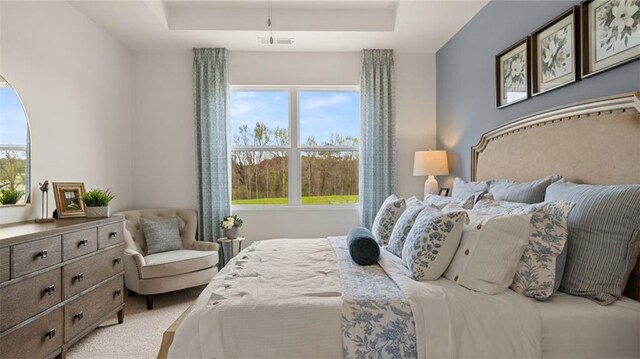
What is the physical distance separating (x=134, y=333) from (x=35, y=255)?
41.9 inches

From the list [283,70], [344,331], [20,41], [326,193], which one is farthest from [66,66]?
[344,331]

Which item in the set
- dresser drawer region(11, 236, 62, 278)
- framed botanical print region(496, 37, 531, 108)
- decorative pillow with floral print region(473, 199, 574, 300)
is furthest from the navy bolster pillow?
dresser drawer region(11, 236, 62, 278)

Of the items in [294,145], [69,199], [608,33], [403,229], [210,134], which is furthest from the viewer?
[294,145]

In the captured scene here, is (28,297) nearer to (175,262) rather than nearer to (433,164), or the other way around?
(175,262)

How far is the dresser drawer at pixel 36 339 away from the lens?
170cm

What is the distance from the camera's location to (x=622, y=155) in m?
1.64

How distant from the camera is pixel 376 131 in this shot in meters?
4.04

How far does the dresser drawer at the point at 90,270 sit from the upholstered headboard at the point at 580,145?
3.06 m

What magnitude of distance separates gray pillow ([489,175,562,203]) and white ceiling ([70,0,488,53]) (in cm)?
190

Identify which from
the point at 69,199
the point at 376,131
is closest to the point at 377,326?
the point at 69,199

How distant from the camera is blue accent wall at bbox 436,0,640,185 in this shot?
1.92 metres

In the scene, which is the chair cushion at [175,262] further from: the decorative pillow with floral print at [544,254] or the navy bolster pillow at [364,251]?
the decorative pillow with floral print at [544,254]

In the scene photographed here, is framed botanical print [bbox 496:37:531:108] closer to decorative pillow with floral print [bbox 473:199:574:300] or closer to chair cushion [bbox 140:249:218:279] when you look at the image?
decorative pillow with floral print [bbox 473:199:574:300]

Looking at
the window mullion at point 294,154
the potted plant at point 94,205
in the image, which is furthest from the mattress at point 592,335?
the window mullion at point 294,154
